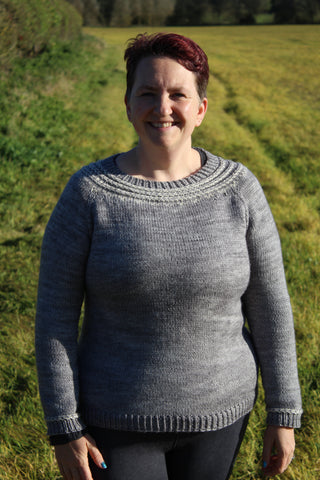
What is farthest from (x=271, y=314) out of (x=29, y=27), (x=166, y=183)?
(x=29, y=27)

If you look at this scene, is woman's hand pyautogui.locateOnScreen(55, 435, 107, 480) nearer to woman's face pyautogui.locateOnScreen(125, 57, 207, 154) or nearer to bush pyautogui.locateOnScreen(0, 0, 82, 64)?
woman's face pyautogui.locateOnScreen(125, 57, 207, 154)

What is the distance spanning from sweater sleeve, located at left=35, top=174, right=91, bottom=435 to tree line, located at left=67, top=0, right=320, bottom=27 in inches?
545

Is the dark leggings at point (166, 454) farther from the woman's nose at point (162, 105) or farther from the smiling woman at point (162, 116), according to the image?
the woman's nose at point (162, 105)

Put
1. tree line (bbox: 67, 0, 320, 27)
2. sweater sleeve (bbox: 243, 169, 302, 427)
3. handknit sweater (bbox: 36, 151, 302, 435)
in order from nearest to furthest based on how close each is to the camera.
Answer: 1. handknit sweater (bbox: 36, 151, 302, 435)
2. sweater sleeve (bbox: 243, 169, 302, 427)
3. tree line (bbox: 67, 0, 320, 27)

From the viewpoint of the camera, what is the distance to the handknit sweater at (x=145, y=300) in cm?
158

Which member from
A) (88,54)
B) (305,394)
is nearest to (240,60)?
(88,54)

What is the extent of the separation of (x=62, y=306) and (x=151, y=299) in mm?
305

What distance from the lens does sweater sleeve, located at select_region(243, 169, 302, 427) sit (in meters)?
1.71

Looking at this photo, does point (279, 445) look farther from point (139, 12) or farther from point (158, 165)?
point (139, 12)

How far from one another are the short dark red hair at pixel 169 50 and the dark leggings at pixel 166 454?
1.23 meters

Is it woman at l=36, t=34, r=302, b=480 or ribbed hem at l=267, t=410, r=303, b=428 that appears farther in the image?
ribbed hem at l=267, t=410, r=303, b=428

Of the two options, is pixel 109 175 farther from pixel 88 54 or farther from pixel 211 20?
pixel 211 20

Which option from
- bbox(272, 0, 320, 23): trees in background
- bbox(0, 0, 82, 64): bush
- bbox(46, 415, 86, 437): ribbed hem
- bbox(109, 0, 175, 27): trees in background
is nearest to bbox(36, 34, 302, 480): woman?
bbox(46, 415, 86, 437): ribbed hem

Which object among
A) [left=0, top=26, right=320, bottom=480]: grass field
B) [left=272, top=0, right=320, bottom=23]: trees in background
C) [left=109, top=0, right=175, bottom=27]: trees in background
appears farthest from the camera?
[left=109, top=0, right=175, bottom=27]: trees in background
